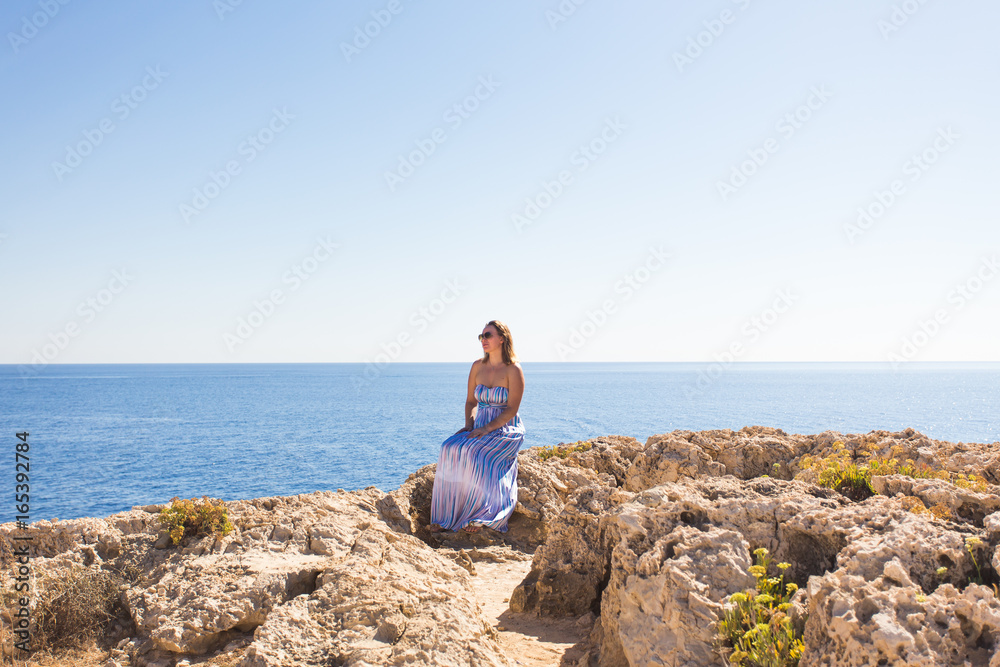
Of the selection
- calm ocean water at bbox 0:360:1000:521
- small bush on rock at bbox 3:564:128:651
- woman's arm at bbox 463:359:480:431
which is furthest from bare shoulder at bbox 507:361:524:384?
calm ocean water at bbox 0:360:1000:521

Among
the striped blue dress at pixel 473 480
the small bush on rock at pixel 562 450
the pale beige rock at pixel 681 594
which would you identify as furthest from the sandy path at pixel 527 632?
the small bush on rock at pixel 562 450

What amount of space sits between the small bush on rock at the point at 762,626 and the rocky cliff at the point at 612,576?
3.0 inches

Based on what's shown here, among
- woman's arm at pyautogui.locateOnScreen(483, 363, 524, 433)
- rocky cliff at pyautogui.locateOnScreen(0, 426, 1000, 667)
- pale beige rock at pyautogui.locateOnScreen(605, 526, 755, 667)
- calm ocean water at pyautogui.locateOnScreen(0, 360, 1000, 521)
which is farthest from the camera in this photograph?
calm ocean water at pyautogui.locateOnScreen(0, 360, 1000, 521)

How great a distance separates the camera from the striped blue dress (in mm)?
8008

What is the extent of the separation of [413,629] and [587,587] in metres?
2.26

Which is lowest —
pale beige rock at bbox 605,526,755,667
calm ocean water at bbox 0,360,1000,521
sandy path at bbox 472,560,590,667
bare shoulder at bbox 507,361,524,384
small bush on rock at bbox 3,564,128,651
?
calm ocean water at bbox 0,360,1000,521

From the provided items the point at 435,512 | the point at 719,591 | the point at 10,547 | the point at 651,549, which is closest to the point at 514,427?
the point at 435,512

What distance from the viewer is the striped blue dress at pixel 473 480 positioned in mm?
8008

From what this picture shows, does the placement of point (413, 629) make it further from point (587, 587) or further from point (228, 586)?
point (587, 587)

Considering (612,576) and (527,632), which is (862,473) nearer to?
(612,576)

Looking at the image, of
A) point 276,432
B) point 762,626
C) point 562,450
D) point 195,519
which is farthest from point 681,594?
point 276,432

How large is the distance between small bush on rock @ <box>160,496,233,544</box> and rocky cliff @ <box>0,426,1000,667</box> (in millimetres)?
120

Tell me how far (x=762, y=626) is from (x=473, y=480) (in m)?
5.23

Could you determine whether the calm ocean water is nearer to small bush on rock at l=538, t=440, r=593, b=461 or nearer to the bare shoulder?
small bush on rock at l=538, t=440, r=593, b=461
